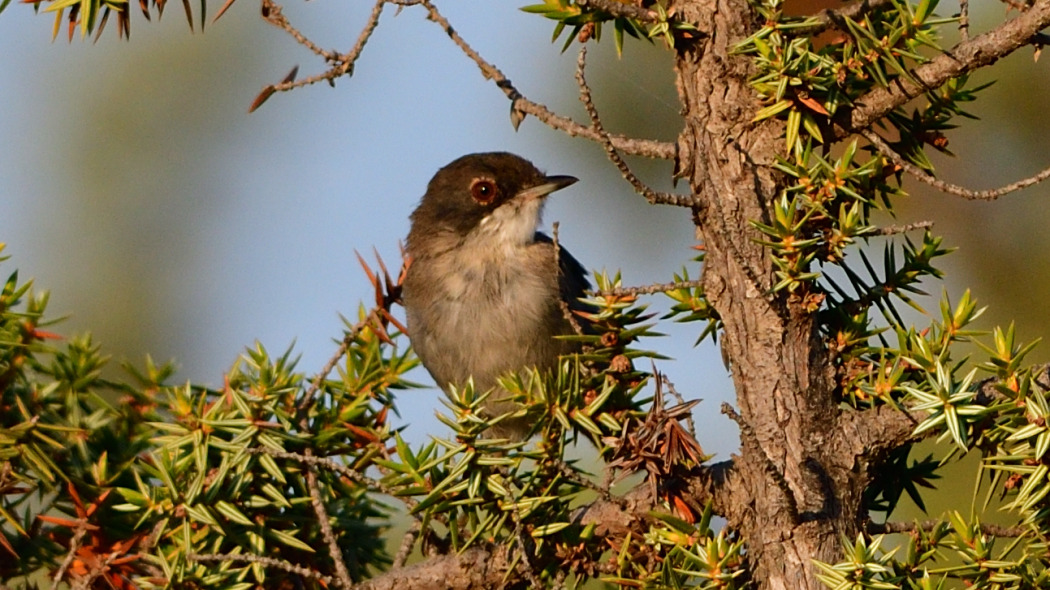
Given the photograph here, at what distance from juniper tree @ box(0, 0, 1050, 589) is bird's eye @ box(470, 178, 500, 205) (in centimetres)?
295


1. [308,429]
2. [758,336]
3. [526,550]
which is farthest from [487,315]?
[758,336]

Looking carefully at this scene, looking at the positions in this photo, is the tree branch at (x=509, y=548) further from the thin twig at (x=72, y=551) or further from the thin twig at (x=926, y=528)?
the thin twig at (x=72, y=551)

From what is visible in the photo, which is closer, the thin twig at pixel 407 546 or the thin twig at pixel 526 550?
the thin twig at pixel 526 550

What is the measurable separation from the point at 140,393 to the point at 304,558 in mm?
781

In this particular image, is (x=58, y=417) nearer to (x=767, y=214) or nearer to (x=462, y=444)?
(x=462, y=444)

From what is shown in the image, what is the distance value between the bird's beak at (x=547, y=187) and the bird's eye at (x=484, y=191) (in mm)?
143

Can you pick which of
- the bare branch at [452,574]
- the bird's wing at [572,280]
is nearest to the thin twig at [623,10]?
the bare branch at [452,574]

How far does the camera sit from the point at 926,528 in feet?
9.09

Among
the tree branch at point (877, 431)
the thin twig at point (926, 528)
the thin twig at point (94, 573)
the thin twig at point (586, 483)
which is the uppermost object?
the tree branch at point (877, 431)

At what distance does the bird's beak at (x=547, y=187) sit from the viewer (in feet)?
19.9

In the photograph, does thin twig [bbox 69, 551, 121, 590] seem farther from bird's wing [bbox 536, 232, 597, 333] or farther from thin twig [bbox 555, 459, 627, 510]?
bird's wing [bbox 536, 232, 597, 333]

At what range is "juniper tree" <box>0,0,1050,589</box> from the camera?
261cm

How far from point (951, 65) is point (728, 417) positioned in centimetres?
101

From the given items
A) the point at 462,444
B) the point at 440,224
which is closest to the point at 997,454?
the point at 462,444
